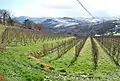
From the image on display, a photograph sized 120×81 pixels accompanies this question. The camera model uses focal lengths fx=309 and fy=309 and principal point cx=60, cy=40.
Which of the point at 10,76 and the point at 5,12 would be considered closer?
the point at 10,76

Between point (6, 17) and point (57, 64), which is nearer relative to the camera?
point (57, 64)

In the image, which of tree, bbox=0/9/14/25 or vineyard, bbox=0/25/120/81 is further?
tree, bbox=0/9/14/25

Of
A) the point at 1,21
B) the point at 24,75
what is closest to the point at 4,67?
the point at 24,75

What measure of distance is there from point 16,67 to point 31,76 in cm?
270

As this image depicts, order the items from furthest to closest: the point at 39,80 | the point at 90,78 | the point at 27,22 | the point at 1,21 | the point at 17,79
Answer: the point at 27,22
the point at 1,21
the point at 90,78
the point at 39,80
the point at 17,79

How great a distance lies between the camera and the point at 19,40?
208 ft

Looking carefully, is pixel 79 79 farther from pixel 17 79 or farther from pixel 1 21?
pixel 1 21

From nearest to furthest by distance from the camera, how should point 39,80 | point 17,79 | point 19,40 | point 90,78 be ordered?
point 17,79, point 39,80, point 90,78, point 19,40

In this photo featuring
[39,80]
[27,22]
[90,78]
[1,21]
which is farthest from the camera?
[27,22]

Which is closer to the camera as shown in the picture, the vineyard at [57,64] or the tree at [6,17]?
the vineyard at [57,64]

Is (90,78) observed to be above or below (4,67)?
below

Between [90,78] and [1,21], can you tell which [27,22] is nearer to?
[1,21]

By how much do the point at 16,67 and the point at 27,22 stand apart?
129 meters

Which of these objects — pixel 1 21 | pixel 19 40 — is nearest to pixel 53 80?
pixel 19 40
